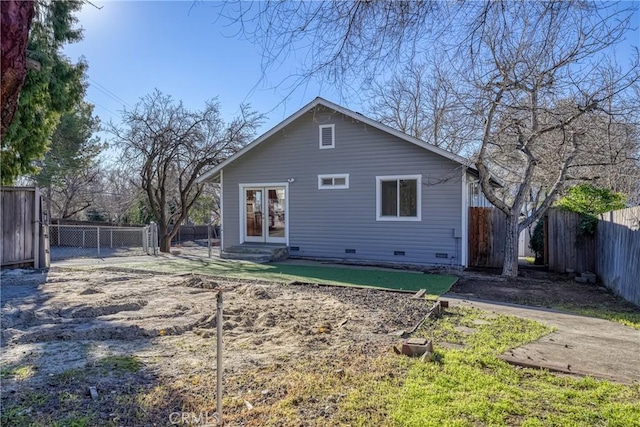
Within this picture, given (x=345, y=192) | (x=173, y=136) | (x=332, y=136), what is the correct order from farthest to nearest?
1. (x=173, y=136)
2. (x=332, y=136)
3. (x=345, y=192)

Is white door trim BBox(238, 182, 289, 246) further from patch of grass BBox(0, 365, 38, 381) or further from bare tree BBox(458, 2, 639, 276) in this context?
patch of grass BBox(0, 365, 38, 381)

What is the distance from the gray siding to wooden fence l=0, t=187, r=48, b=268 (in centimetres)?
570

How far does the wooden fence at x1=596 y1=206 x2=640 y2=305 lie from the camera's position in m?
6.72

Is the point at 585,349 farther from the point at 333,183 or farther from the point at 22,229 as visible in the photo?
the point at 22,229

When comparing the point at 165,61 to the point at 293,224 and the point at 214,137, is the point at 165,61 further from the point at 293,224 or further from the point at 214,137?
the point at 214,137

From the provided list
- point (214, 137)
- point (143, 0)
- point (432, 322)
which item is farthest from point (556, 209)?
point (214, 137)

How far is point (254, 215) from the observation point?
14039mm

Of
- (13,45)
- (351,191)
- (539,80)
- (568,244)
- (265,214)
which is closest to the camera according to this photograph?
(13,45)

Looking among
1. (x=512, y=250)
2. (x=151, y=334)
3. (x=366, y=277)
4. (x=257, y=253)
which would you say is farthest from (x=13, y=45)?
(x=257, y=253)

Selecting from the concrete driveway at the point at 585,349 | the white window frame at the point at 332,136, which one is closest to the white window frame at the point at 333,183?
the white window frame at the point at 332,136

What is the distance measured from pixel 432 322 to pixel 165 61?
5.16 metres

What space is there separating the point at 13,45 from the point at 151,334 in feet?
12.2
